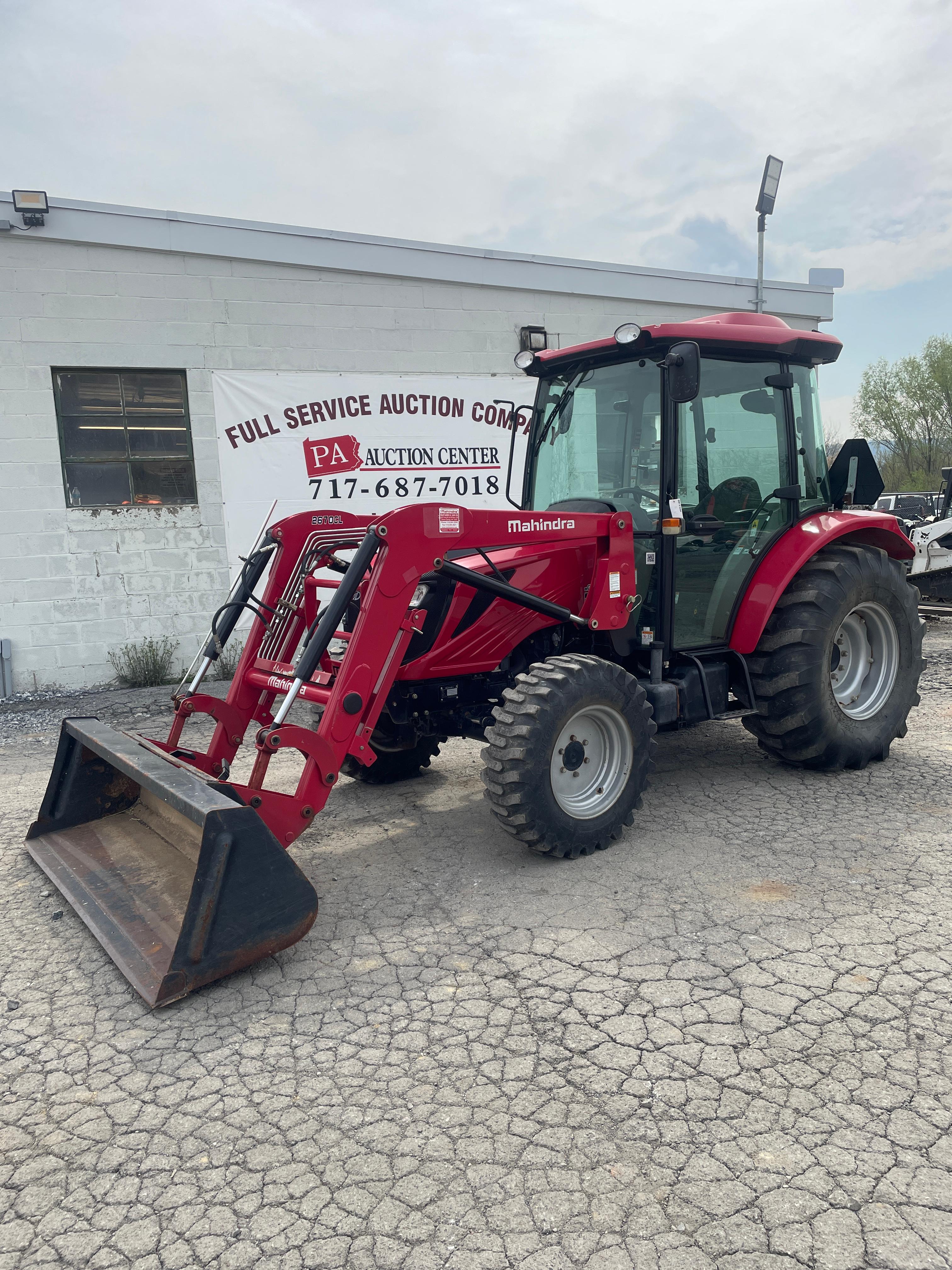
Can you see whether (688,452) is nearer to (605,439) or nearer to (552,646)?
(605,439)

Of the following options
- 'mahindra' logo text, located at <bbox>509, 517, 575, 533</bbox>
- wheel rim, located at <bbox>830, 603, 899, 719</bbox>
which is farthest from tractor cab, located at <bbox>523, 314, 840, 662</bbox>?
wheel rim, located at <bbox>830, 603, 899, 719</bbox>

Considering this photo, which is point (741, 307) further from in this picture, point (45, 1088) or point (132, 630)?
point (45, 1088)

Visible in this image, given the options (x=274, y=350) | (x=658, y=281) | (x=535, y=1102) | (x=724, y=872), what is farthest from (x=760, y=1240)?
(x=658, y=281)

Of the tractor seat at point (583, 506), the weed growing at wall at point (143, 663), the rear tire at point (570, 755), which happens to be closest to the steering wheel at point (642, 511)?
the tractor seat at point (583, 506)

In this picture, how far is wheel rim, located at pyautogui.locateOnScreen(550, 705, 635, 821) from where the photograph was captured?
402 cm

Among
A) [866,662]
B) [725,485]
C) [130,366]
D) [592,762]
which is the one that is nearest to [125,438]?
→ [130,366]

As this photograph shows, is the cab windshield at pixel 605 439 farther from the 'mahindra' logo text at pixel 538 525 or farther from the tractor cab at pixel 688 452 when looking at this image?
the 'mahindra' logo text at pixel 538 525

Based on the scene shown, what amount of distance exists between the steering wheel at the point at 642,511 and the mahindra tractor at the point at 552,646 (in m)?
0.01

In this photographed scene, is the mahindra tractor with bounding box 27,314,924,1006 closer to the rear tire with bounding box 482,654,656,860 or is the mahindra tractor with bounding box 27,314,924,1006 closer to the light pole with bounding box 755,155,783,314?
the rear tire with bounding box 482,654,656,860

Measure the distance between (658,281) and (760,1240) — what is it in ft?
32.6

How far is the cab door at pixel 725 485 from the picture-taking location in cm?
460

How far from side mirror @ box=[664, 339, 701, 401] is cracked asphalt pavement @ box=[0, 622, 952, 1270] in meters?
2.12

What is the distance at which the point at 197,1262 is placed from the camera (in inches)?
75.9

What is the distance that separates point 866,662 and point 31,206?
25.0 feet
